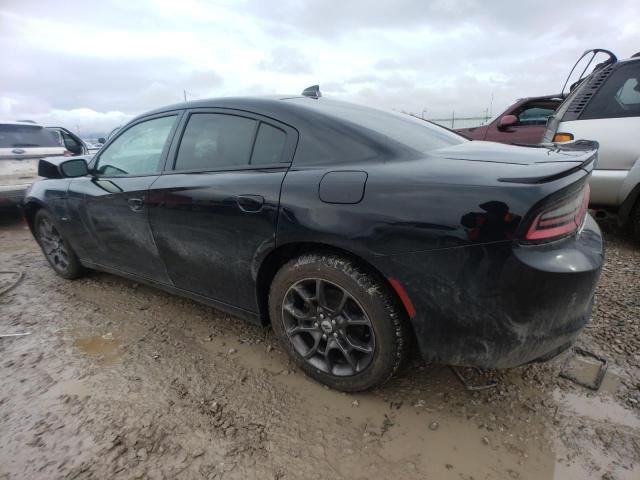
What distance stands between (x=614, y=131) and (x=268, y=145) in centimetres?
356

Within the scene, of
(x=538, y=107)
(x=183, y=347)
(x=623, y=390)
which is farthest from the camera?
(x=538, y=107)

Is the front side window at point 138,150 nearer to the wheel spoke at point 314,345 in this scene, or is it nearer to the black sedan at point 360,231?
the black sedan at point 360,231

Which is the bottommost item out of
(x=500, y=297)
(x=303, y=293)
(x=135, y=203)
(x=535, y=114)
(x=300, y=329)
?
(x=300, y=329)

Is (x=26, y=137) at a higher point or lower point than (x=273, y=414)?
higher

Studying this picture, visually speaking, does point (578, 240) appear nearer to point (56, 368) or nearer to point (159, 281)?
point (159, 281)

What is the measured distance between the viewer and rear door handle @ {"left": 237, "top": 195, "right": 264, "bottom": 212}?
192 centimetres

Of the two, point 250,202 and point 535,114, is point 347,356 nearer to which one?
point 250,202

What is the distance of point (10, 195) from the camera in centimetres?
557

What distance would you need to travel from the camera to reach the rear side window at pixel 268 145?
1982 millimetres

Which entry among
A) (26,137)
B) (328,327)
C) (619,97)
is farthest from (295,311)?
(26,137)

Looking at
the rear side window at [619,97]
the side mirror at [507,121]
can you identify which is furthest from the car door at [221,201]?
the side mirror at [507,121]

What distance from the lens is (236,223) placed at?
6.60 ft

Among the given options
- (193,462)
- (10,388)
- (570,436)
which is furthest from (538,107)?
(10,388)

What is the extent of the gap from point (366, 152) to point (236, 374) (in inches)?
57.7
